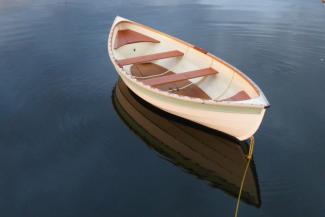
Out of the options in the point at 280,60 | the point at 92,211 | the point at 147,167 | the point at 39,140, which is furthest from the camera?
the point at 280,60

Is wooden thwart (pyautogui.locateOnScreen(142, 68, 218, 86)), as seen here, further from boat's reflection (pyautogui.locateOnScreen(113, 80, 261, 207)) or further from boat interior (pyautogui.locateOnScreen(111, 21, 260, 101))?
A: boat's reflection (pyautogui.locateOnScreen(113, 80, 261, 207))

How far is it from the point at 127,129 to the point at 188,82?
3007mm

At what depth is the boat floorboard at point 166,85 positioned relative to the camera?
1217 centimetres

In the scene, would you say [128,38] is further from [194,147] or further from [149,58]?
[194,147]

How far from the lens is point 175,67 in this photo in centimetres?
1398

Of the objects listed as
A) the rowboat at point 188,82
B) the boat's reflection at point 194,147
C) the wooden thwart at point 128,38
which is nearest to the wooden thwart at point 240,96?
the rowboat at point 188,82

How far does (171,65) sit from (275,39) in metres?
7.16

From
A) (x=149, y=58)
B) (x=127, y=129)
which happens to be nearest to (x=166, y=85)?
(x=149, y=58)

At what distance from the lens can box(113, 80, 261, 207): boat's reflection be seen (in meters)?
9.53

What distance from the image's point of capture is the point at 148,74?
45.8 ft

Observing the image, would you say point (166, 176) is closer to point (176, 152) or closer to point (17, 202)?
point (176, 152)

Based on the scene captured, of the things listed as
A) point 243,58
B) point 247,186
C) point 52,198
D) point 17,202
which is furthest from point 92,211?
point 243,58

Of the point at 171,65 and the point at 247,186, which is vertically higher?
the point at 171,65

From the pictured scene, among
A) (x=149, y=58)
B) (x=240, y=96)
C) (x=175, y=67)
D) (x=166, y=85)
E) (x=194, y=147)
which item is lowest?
(x=194, y=147)
